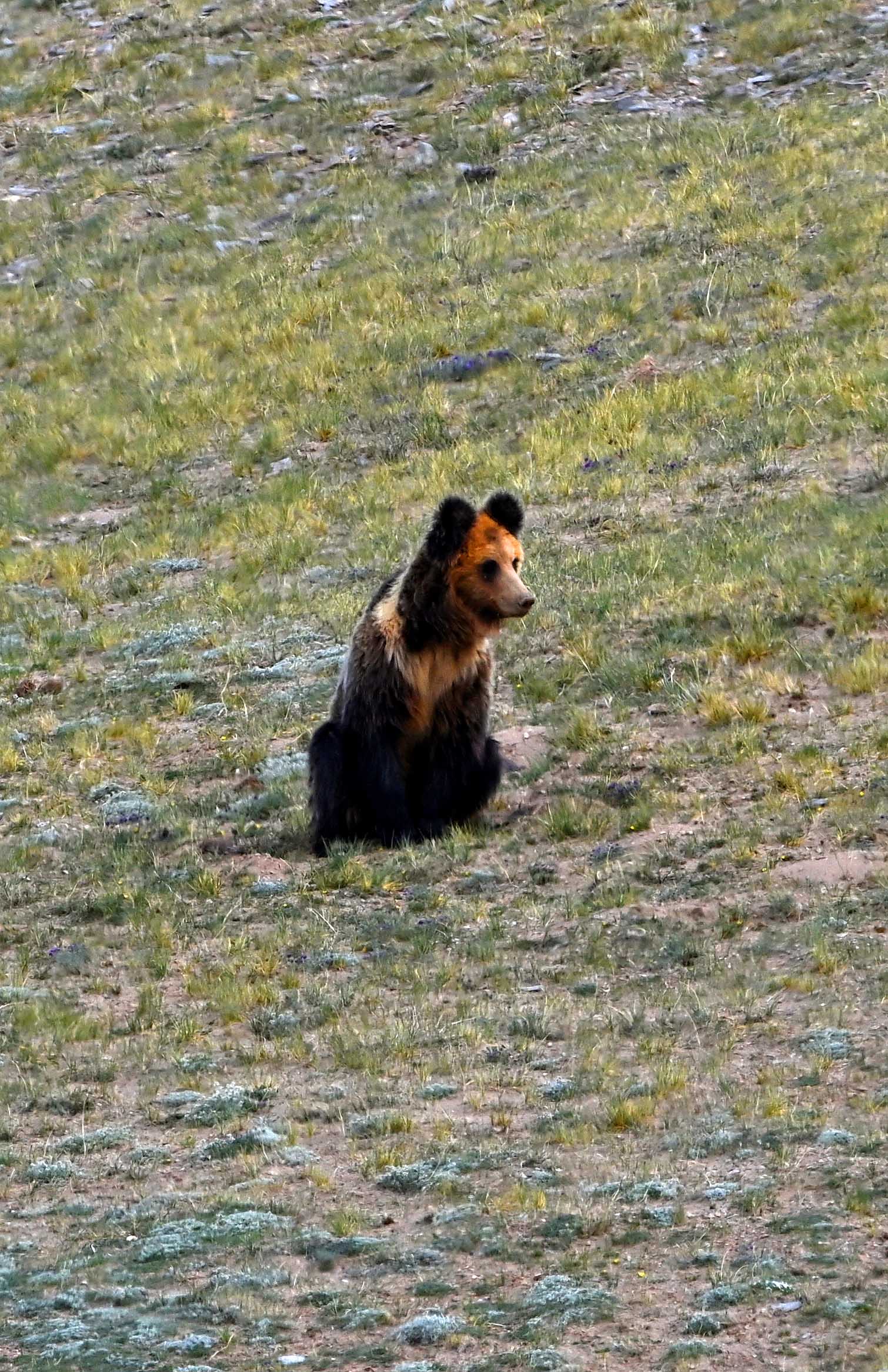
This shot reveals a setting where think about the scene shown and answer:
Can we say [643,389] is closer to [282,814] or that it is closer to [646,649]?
[646,649]

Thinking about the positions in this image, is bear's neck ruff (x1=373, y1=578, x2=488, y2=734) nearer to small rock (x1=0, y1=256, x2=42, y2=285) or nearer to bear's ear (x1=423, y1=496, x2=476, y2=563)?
bear's ear (x1=423, y1=496, x2=476, y2=563)

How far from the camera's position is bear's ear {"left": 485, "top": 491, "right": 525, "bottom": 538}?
467 inches

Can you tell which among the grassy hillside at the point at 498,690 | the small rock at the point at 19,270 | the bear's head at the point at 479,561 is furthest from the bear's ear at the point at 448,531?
the small rock at the point at 19,270

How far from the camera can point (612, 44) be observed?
29.0 metres

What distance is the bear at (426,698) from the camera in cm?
1162

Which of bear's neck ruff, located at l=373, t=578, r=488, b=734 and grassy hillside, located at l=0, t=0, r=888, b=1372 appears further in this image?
bear's neck ruff, located at l=373, t=578, r=488, b=734

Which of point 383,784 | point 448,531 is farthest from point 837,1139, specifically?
point 448,531

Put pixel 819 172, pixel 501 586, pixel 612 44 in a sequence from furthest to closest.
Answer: pixel 612 44
pixel 819 172
pixel 501 586

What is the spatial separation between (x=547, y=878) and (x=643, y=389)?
10.4 m

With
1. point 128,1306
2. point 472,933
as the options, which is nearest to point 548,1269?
point 128,1306

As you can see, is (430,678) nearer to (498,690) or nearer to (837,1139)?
(498,690)

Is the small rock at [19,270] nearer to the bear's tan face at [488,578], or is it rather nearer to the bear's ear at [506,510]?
the bear's ear at [506,510]

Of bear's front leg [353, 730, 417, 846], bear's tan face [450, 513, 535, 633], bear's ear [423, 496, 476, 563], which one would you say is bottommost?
bear's front leg [353, 730, 417, 846]

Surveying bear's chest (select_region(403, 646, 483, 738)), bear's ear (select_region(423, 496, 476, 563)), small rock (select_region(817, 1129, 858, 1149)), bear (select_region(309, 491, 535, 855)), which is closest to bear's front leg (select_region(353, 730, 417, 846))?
bear (select_region(309, 491, 535, 855))
